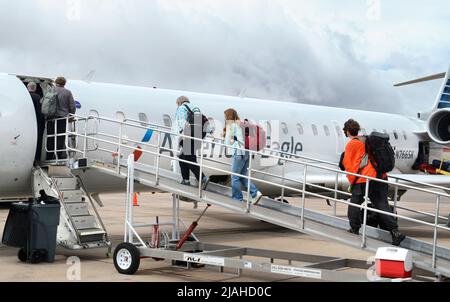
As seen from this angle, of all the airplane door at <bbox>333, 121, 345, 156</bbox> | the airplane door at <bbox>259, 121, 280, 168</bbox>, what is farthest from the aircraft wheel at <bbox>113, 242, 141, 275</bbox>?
the airplane door at <bbox>333, 121, 345, 156</bbox>

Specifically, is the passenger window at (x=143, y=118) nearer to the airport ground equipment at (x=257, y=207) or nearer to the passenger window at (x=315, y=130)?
the airport ground equipment at (x=257, y=207)

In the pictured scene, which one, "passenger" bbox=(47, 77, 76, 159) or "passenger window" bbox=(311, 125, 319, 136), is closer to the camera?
"passenger" bbox=(47, 77, 76, 159)

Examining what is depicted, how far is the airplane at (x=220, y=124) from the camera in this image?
1134cm

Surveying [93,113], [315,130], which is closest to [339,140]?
[315,130]

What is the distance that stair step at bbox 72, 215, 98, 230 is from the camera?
36.7 ft

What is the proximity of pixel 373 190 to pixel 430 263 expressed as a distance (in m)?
1.34

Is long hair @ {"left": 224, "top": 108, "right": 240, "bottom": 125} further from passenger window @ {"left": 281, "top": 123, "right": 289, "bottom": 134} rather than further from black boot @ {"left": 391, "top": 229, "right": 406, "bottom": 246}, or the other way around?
passenger window @ {"left": 281, "top": 123, "right": 289, "bottom": 134}

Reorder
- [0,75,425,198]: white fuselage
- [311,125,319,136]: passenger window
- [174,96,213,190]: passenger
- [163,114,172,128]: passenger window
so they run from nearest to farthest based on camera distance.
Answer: [174,96,213,190]: passenger → [0,75,425,198]: white fuselage → [163,114,172,128]: passenger window → [311,125,319,136]: passenger window

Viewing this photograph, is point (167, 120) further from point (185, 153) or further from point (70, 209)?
point (70, 209)

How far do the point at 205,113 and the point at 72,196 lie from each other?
4.74m

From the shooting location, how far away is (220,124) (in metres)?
15.5

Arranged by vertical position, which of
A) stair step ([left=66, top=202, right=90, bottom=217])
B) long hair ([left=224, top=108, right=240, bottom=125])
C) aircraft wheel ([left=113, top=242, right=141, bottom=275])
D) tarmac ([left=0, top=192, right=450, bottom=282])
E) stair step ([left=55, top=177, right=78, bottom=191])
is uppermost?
long hair ([left=224, top=108, right=240, bottom=125])
